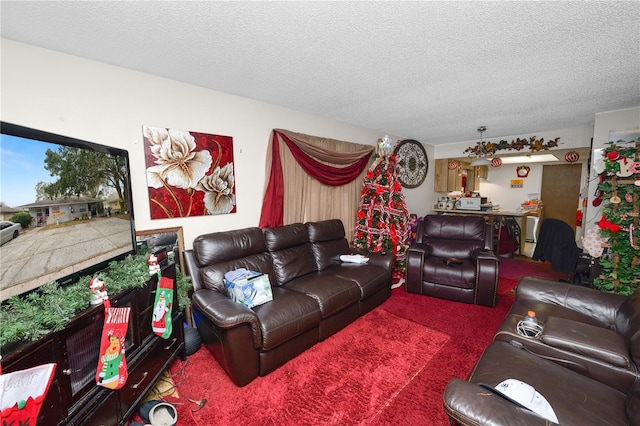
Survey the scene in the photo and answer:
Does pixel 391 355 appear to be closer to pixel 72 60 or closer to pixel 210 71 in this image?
pixel 210 71

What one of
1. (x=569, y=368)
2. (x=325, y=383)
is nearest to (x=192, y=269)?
(x=325, y=383)

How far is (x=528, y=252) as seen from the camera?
5633 millimetres

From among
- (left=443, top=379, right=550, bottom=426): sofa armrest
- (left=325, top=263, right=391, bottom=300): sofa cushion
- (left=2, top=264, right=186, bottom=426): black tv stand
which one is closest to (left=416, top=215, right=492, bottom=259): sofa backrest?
(left=325, top=263, right=391, bottom=300): sofa cushion

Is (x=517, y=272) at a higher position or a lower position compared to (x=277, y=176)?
lower

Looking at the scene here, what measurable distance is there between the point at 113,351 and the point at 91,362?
0.37 feet

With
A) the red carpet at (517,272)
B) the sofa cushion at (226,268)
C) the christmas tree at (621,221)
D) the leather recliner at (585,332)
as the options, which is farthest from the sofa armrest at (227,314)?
the christmas tree at (621,221)

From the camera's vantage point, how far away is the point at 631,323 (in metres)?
1.50

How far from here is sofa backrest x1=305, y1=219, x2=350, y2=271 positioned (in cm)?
319

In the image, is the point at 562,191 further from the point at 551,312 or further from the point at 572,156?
the point at 551,312

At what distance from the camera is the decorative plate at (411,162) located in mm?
5027

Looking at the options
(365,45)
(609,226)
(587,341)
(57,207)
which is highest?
(365,45)

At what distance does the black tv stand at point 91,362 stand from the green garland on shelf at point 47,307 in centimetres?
4

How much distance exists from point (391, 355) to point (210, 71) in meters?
2.86

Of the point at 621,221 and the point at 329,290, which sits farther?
the point at 621,221
